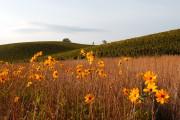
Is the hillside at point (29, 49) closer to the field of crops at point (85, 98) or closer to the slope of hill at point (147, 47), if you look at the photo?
the slope of hill at point (147, 47)

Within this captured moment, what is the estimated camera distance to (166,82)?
597 centimetres

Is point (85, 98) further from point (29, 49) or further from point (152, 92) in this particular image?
point (29, 49)

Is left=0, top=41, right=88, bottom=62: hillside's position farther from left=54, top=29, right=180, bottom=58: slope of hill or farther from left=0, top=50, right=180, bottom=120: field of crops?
left=0, top=50, right=180, bottom=120: field of crops

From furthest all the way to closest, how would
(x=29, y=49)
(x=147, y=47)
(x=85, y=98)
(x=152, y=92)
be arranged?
(x=29, y=49) < (x=147, y=47) < (x=85, y=98) < (x=152, y=92)

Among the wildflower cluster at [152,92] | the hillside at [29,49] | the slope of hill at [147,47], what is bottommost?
the hillside at [29,49]

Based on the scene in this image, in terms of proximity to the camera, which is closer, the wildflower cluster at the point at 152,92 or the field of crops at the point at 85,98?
the wildflower cluster at the point at 152,92

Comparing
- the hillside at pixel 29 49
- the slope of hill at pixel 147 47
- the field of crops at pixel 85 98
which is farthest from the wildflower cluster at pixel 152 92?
the hillside at pixel 29 49

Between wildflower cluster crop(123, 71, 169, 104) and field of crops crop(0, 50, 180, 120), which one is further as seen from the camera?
field of crops crop(0, 50, 180, 120)

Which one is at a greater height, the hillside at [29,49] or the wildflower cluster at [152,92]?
the wildflower cluster at [152,92]

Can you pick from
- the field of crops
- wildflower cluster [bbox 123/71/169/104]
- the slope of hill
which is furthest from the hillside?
wildflower cluster [bbox 123/71/169/104]

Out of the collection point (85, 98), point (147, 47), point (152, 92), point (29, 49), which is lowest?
point (29, 49)

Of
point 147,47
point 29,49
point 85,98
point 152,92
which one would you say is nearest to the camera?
point 152,92

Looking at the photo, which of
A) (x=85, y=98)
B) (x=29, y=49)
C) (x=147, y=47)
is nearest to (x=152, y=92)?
(x=85, y=98)

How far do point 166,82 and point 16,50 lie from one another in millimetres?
50803
